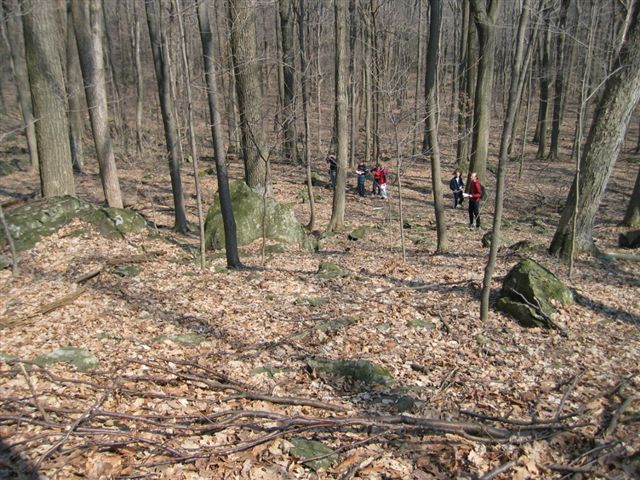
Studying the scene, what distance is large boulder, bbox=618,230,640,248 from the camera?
9.90m

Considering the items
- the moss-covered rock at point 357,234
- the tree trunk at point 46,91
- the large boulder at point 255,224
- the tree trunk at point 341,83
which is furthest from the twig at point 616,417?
the tree trunk at point 46,91

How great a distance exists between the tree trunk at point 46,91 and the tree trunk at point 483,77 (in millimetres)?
11414

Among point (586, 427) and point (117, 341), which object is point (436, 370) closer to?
point (586, 427)

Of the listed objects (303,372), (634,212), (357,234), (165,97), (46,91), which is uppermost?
(46,91)

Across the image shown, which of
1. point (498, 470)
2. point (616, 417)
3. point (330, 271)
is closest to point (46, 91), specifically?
point (330, 271)

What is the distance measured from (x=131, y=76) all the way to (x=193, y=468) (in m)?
44.5

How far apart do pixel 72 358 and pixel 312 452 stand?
321 centimetres

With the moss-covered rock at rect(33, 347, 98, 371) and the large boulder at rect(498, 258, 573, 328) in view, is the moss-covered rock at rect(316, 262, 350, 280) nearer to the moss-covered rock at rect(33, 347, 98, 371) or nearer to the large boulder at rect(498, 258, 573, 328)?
the large boulder at rect(498, 258, 573, 328)

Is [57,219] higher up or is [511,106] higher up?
[511,106]

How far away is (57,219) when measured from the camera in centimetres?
982

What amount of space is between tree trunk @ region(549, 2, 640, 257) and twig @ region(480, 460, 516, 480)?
603cm

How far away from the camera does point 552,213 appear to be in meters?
16.8

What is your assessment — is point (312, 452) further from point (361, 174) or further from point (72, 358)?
point (361, 174)

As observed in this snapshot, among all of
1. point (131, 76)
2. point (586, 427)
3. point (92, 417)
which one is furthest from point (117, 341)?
point (131, 76)
